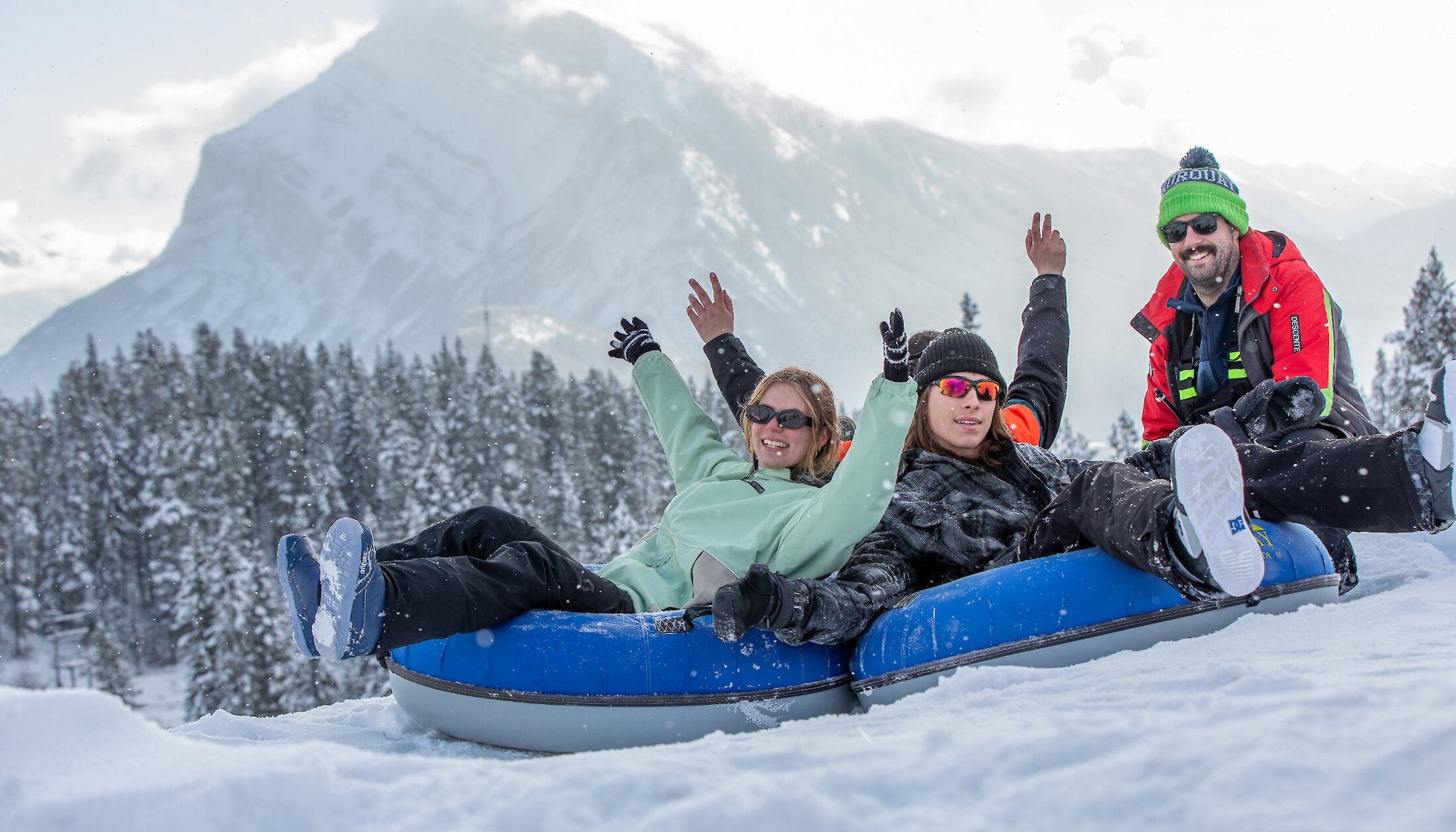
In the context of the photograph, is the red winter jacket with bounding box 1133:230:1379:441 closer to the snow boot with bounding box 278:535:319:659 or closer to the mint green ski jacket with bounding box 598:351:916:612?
the mint green ski jacket with bounding box 598:351:916:612

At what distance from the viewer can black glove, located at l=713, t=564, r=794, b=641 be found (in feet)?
10.8

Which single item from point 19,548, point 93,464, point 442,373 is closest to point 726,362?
point 442,373

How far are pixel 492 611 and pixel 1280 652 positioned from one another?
2889mm

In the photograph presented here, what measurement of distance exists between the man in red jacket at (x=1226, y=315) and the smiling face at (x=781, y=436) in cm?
239

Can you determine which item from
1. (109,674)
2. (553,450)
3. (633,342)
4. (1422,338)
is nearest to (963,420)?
(633,342)

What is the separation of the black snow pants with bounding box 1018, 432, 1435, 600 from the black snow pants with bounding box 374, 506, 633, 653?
7.40ft

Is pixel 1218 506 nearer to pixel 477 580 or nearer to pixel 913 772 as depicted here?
pixel 913 772

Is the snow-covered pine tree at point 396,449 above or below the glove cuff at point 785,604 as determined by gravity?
above

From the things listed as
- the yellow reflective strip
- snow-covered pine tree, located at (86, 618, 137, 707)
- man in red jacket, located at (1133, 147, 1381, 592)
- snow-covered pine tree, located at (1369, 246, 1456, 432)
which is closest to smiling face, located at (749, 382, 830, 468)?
man in red jacket, located at (1133, 147, 1381, 592)

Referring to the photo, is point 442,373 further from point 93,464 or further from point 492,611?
point 492,611

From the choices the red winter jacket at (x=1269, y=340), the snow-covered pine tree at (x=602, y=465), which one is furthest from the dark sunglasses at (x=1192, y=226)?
the snow-covered pine tree at (x=602, y=465)

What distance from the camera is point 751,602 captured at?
11.0 ft

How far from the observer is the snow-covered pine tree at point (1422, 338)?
21469 millimetres

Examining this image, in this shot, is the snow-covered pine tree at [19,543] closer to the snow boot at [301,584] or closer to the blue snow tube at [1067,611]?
the snow boot at [301,584]
